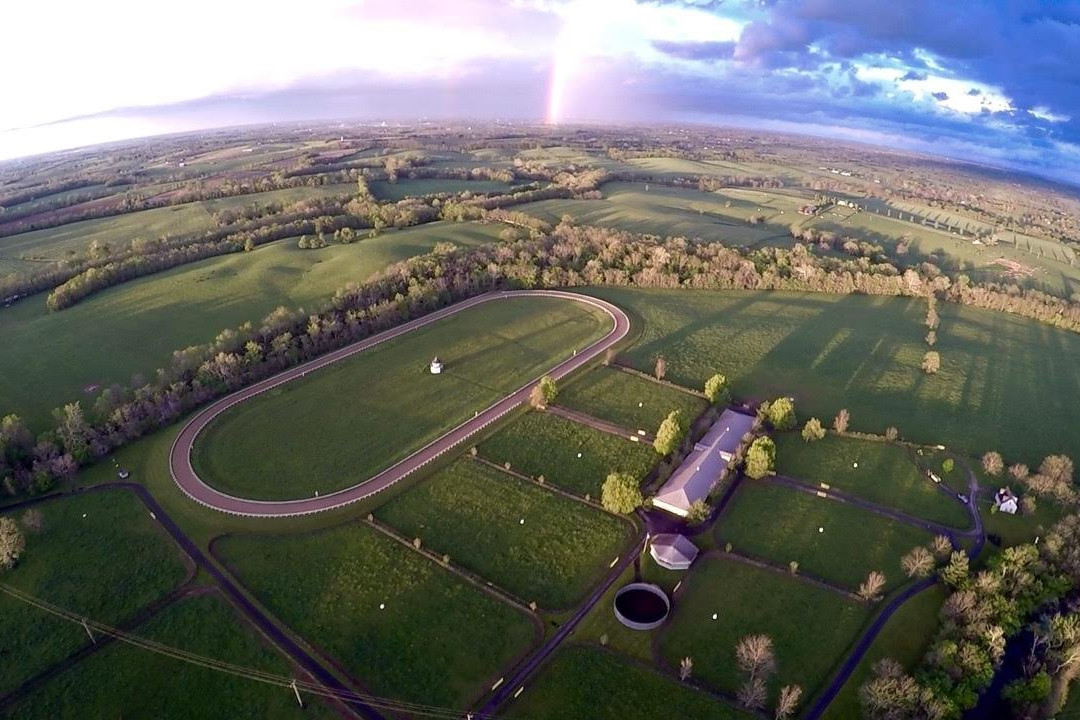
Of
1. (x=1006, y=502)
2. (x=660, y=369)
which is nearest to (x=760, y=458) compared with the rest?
(x=660, y=369)

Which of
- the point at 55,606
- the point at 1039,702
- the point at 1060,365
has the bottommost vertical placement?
the point at 55,606

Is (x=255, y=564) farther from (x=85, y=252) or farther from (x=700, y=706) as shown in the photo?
(x=85, y=252)

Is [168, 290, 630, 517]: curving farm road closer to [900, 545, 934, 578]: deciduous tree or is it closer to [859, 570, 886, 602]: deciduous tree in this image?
[859, 570, 886, 602]: deciduous tree

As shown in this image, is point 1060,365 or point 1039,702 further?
point 1060,365

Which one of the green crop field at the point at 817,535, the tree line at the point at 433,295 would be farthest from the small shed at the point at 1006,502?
the tree line at the point at 433,295

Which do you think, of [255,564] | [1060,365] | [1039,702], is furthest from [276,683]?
[1060,365]

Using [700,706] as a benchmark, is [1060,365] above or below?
above

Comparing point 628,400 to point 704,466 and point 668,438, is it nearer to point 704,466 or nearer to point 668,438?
point 668,438
